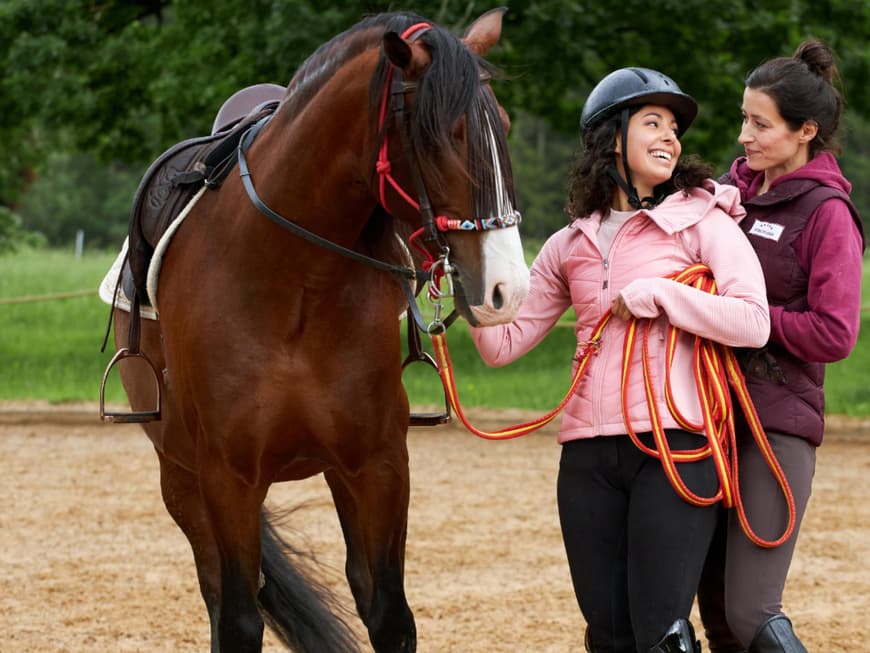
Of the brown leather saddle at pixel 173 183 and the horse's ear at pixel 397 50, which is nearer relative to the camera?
the horse's ear at pixel 397 50

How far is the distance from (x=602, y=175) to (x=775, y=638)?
3.64 ft

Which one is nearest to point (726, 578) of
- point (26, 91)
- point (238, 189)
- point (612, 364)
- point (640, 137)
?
point (612, 364)

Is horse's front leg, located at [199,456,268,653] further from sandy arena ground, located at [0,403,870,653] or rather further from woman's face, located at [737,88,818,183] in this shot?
woman's face, located at [737,88,818,183]

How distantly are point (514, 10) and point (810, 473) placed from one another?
8916mm

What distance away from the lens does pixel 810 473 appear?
9.48 feet

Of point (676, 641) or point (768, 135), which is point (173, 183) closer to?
point (768, 135)

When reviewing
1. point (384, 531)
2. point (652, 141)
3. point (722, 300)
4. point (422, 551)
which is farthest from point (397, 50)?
point (422, 551)

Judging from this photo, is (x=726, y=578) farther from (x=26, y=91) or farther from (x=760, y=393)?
(x=26, y=91)

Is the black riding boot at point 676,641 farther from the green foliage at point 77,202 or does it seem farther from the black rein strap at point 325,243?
the green foliage at point 77,202

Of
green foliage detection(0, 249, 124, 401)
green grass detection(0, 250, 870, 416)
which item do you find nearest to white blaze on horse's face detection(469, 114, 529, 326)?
green grass detection(0, 250, 870, 416)

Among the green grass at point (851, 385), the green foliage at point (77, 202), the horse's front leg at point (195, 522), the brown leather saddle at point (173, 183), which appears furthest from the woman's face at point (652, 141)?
the green foliage at point (77, 202)

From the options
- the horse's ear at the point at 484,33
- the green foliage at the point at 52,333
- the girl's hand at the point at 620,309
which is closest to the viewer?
the girl's hand at the point at 620,309

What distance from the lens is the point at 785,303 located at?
288cm

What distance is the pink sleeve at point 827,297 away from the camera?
2.73 metres
